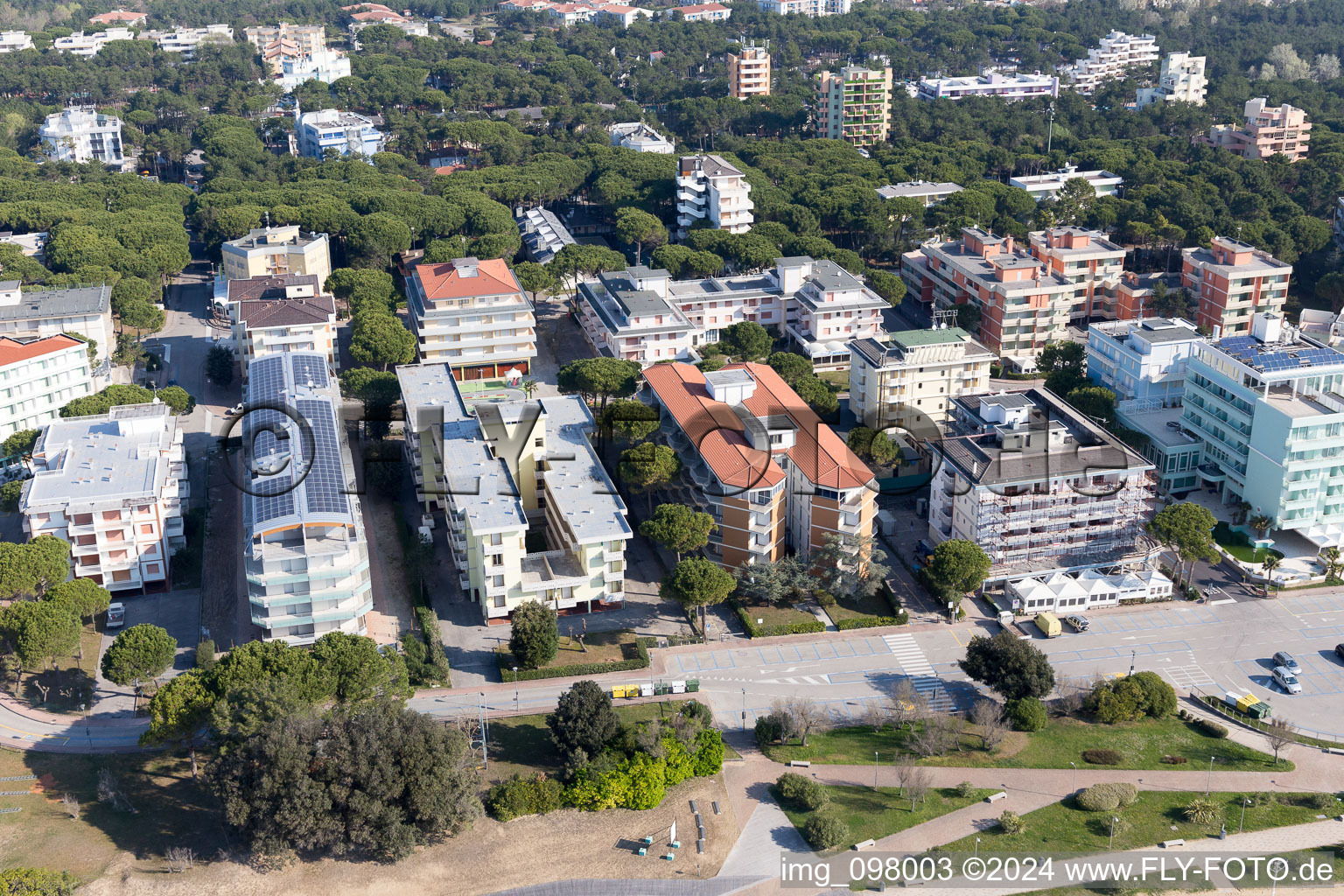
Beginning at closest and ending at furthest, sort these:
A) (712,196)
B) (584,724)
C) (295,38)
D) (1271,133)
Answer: (584,724)
(712,196)
(1271,133)
(295,38)

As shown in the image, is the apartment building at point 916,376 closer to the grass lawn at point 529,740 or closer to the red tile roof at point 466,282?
the red tile roof at point 466,282

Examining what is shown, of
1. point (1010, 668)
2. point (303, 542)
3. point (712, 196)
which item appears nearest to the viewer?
point (1010, 668)

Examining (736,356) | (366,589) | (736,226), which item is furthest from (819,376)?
(366,589)

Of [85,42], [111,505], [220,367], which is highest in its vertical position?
[85,42]

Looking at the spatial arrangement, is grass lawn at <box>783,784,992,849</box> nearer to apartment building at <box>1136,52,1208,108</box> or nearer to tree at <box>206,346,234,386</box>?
tree at <box>206,346,234,386</box>

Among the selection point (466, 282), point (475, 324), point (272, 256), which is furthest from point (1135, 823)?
point (272, 256)

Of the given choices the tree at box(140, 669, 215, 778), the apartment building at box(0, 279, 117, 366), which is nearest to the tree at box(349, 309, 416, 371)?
the apartment building at box(0, 279, 117, 366)

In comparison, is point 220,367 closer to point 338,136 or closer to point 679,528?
point 679,528
